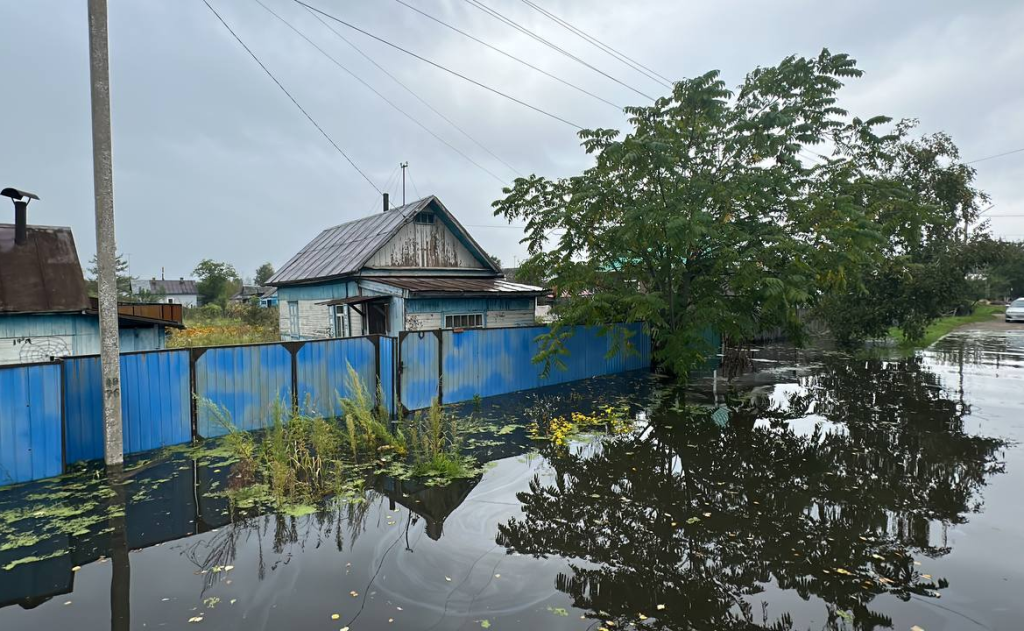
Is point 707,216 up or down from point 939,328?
up

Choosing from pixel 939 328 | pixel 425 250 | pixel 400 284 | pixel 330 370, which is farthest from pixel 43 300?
pixel 939 328

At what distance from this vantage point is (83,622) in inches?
138

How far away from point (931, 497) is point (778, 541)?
102 inches

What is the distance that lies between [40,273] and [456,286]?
8.86 metres

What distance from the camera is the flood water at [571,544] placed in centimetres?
367

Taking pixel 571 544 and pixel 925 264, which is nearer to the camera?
pixel 571 544

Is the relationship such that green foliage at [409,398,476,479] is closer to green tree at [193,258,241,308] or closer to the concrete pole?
the concrete pole

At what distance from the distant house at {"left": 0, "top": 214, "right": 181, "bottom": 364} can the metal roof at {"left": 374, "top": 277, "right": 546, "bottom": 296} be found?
5.70 meters

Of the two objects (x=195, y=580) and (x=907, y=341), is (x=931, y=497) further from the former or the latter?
(x=907, y=341)

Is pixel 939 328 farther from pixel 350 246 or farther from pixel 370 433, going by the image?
pixel 370 433

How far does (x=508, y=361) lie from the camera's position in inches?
462

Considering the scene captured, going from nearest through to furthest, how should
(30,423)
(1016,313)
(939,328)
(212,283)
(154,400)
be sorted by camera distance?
1. (30,423)
2. (154,400)
3. (939,328)
4. (1016,313)
5. (212,283)

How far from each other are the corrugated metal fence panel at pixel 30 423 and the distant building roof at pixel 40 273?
385 centimetres

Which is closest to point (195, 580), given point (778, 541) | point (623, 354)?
point (778, 541)
